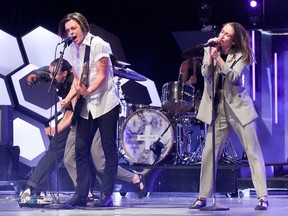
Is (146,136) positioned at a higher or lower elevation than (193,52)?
lower

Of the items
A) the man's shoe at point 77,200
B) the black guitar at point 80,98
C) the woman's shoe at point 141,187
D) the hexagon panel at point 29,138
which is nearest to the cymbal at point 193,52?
the black guitar at point 80,98

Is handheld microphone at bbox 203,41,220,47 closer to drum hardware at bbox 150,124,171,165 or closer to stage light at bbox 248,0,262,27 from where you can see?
drum hardware at bbox 150,124,171,165

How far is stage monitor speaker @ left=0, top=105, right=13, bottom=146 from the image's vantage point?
32.0ft

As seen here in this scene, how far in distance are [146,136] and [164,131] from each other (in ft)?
0.96

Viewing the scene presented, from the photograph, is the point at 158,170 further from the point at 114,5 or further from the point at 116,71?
the point at 114,5

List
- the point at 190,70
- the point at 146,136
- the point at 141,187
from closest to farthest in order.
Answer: the point at 141,187
the point at 146,136
the point at 190,70

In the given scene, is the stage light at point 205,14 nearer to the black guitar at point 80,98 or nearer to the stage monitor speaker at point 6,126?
the stage monitor speaker at point 6,126

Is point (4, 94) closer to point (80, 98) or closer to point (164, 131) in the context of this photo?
point (164, 131)

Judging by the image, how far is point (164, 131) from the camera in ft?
32.0

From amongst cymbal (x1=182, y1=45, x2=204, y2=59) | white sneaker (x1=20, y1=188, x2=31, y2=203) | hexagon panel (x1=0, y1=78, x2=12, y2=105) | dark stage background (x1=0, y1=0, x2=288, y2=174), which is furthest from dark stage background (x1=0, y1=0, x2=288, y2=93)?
cymbal (x1=182, y1=45, x2=204, y2=59)

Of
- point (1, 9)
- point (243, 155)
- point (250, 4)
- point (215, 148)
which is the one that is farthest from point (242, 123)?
point (1, 9)

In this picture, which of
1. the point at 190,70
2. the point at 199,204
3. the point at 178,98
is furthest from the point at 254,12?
the point at 199,204

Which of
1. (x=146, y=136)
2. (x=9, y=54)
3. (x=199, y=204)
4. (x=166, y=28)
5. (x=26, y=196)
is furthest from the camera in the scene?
(x=166, y=28)

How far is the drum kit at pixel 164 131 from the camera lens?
966cm
